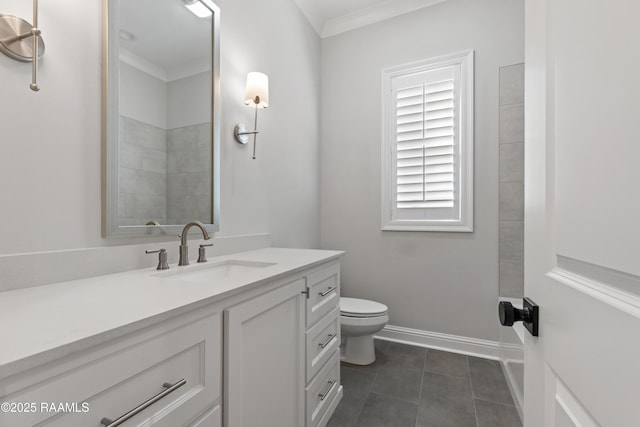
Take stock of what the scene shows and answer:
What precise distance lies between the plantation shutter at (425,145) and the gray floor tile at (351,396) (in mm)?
1357

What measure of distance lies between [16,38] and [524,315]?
153 cm

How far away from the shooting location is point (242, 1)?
1798mm

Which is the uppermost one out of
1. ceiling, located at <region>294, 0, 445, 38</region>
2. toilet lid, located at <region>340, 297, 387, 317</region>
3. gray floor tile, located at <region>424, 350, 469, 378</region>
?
ceiling, located at <region>294, 0, 445, 38</region>

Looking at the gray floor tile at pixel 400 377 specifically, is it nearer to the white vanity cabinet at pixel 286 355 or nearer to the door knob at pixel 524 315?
the white vanity cabinet at pixel 286 355

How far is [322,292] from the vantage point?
1485 millimetres

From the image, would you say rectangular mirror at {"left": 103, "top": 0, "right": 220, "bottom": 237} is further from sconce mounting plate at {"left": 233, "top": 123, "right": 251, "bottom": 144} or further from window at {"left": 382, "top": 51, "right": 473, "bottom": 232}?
window at {"left": 382, "top": 51, "right": 473, "bottom": 232}

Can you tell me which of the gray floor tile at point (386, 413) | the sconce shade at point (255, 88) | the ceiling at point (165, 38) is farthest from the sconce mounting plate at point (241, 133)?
the gray floor tile at point (386, 413)

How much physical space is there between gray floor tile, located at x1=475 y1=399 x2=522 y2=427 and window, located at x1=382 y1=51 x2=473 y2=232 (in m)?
1.17

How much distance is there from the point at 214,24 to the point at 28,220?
1280 millimetres

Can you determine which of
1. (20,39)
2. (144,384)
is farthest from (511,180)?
(20,39)

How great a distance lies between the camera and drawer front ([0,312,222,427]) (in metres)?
0.48

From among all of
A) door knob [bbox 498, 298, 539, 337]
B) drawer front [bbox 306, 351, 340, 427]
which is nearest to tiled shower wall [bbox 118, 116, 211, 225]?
drawer front [bbox 306, 351, 340, 427]

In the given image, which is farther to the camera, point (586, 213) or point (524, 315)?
point (524, 315)

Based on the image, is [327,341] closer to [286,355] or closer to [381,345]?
[286,355]
